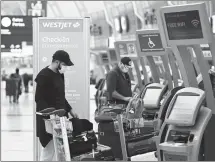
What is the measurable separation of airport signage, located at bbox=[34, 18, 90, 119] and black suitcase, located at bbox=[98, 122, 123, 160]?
1.45ft

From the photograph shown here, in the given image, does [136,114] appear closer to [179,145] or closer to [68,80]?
[68,80]

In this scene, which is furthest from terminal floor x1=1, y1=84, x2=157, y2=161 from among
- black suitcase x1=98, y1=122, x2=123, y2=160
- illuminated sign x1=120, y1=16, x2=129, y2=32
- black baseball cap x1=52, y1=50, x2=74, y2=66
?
illuminated sign x1=120, y1=16, x2=129, y2=32

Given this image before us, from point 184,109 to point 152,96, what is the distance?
408 centimetres

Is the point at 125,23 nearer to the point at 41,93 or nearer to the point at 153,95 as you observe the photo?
the point at 153,95

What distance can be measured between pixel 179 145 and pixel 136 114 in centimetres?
185

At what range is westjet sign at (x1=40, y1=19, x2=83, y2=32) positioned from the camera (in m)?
7.75

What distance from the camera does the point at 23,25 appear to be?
1504 centimetres

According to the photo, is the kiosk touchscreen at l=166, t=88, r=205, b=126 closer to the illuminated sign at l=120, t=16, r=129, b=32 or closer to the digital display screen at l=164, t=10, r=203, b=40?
the digital display screen at l=164, t=10, r=203, b=40

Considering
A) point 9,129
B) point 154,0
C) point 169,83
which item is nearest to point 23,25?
point 9,129

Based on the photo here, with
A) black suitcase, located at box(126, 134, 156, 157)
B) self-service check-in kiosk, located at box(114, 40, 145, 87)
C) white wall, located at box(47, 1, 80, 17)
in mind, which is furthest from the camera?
white wall, located at box(47, 1, 80, 17)

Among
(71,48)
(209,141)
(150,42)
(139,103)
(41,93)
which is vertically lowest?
(209,141)

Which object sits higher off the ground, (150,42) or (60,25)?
(60,25)

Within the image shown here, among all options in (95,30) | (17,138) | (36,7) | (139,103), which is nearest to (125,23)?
(95,30)

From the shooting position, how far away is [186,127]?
5.43m
